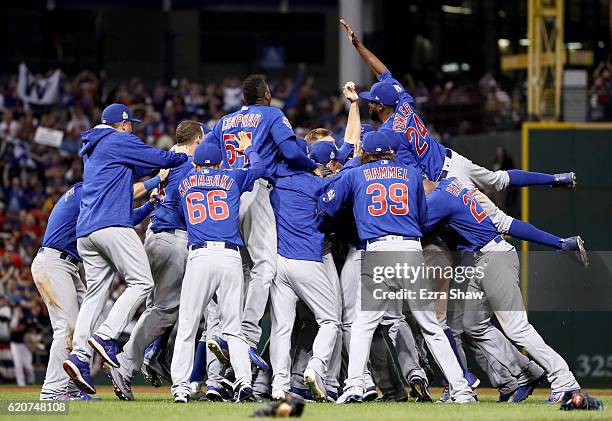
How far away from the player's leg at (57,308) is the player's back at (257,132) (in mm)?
1855

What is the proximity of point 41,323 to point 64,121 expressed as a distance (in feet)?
20.8

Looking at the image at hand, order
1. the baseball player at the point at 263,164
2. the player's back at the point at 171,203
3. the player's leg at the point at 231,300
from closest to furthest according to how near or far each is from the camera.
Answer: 1. the player's leg at the point at 231,300
2. the baseball player at the point at 263,164
3. the player's back at the point at 171,203

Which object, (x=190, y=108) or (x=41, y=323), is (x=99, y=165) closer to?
(x=41, y=323)

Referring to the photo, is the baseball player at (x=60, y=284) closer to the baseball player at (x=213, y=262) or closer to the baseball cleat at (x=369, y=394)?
the baseball player at (x=213, y=262)

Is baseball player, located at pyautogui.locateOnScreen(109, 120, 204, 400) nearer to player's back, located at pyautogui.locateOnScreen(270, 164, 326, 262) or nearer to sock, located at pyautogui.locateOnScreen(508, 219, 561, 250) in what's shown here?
player's back, located at pyautogui.locateOnScreen(270, 164, 326, 262)

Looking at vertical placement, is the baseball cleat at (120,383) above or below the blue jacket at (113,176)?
below

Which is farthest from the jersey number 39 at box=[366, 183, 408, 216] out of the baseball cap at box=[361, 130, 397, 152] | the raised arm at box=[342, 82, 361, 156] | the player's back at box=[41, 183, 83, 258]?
the player's back at box=[41, 183, 83, 258]

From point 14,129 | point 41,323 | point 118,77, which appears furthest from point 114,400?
point 118,77

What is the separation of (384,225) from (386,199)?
0.23 metres

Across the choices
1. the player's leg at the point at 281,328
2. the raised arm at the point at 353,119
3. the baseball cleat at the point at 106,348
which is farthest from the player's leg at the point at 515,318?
the baseball cleat at the point at 106,348

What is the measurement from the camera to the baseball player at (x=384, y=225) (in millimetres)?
10531

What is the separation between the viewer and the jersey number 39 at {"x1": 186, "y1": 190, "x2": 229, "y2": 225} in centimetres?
1059

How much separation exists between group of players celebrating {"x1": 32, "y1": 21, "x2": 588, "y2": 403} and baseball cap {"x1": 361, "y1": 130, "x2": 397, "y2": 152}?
0.07 feet

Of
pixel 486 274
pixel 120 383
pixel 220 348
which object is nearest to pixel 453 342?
pixel 486 274
